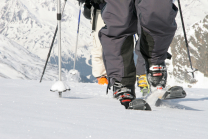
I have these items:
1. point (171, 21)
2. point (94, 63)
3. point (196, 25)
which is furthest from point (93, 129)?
point (196, 25)

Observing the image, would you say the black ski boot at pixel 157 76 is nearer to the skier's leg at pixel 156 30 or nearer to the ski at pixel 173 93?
the skier's leg at pixel 156 30

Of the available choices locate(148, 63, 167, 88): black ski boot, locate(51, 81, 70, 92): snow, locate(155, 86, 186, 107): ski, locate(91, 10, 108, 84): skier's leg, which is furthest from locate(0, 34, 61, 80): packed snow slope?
locate(155, 86, 186, 107): ski

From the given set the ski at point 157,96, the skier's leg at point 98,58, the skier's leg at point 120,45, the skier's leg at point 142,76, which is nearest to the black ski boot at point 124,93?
the skier's leg at point 120,45

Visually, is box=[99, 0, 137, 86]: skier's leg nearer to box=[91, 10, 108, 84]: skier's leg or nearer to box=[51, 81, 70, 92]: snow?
box=[51, 81, 70, 92]: snow

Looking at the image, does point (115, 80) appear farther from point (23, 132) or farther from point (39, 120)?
point (23, 132)

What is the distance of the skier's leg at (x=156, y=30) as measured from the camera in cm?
174

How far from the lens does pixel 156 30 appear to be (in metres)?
1.80

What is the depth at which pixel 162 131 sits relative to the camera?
40.3 inches

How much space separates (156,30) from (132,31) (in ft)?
0.74

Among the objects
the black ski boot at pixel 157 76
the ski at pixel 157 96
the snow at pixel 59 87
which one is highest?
the black ski boot at pixel 157 76

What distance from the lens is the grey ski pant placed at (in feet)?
5.75

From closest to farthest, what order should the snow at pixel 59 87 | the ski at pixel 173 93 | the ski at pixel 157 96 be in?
the ski at pixel 157 96, the ski at pixel 173 93, the snow at pixel 59 87

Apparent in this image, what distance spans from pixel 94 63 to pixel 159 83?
204 centimetres

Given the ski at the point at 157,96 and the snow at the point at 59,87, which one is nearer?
the ski at the point at 157,96
